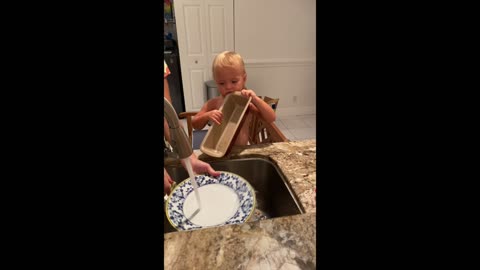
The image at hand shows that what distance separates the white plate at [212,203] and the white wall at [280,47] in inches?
102

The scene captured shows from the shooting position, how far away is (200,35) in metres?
3.22

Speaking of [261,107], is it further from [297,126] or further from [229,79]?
[297,126]

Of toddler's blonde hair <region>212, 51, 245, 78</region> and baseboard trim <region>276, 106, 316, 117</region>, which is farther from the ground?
toddler's blonde hair <region>212, 51, 245, 78</region>

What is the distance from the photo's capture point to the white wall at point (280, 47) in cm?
317

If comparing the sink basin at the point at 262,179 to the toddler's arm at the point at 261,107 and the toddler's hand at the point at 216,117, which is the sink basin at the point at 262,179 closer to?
the toddler's hand at the point at 216,117

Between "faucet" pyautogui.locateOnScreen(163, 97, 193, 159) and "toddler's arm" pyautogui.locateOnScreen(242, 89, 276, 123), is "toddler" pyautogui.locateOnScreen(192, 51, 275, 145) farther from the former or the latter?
"faucet" pyautogui.locateOnScreen(163, 97, 193, 159)

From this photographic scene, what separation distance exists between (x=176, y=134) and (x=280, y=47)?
3152mm

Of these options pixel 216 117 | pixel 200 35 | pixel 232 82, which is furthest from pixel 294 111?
pixel 216 117

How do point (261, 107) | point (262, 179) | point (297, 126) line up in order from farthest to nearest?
point (297, 126)
point (261, 107)
point (262, 179)

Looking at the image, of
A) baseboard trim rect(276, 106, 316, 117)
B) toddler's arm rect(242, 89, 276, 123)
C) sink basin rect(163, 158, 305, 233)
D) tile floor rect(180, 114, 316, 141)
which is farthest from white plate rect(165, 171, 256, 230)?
baseboard trim rect(276, 106, 316, 117)

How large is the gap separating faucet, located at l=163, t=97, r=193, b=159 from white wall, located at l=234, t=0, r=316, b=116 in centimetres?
288

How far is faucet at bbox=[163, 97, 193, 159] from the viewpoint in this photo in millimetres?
454
